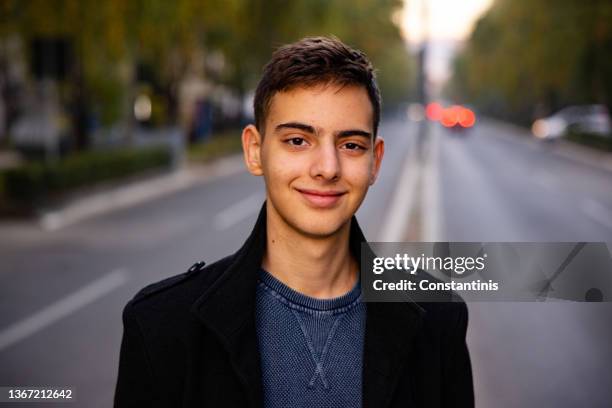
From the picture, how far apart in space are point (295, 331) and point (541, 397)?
16.3ft

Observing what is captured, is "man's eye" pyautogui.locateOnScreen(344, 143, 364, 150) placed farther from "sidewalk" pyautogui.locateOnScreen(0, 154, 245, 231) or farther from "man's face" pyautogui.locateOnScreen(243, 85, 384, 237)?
"sidewalk" pyautogui.locateOnScreen(0, 154, 245, 231)

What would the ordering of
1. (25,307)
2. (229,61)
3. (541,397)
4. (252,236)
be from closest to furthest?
(252,236) → (541,397) → (25,307) → (229,61)

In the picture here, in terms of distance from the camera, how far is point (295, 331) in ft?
7.65

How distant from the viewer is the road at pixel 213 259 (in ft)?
24.1

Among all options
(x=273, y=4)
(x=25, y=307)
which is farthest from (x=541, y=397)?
(x=273, y=4)

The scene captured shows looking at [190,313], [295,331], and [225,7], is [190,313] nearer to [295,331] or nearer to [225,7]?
[295,331]

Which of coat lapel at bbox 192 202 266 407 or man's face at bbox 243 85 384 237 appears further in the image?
man's face at bbox 243 85 384 237

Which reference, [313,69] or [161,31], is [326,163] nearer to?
[313,69]

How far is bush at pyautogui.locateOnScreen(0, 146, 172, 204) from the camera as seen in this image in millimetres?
17656

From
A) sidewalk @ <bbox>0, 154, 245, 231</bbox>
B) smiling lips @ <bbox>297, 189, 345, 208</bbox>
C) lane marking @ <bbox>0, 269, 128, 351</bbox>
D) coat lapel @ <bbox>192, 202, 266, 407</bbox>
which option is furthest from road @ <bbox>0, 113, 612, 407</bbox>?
smiling lips @ <bbox>297, 189, 345, 208</bbox>

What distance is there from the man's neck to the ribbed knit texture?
0.03 metres

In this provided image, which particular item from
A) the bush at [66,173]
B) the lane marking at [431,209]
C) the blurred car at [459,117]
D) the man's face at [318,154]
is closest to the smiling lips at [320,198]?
the man's face at [318,154]

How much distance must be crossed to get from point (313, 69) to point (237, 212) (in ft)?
56.3

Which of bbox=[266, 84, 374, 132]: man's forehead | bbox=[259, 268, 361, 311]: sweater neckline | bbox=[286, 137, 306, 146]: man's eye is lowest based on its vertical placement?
bbox=[259, 268, 361, 311]: sweater neckline
